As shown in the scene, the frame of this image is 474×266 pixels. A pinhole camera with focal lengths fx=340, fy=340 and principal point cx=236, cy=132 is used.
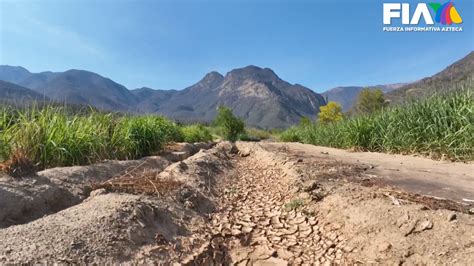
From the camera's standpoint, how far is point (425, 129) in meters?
7.46

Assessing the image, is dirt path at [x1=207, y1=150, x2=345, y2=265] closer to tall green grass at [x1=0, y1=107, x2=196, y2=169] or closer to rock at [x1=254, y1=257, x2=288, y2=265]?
rock at [x1=254, y1=257, x2=288, y2=265]

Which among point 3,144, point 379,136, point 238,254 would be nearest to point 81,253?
point 238,254

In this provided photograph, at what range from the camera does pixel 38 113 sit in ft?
16.4

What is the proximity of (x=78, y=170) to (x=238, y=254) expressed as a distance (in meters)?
2.31

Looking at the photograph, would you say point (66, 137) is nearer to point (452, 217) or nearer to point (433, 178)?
point (452, 217)

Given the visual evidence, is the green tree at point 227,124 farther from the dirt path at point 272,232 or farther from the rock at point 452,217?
the rock at point 452,217

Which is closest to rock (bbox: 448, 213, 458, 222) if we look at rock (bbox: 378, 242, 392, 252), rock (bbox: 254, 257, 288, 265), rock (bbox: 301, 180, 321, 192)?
rock (bbox: 378, 242, 392, 252)

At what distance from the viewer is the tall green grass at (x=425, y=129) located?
6.48 meters

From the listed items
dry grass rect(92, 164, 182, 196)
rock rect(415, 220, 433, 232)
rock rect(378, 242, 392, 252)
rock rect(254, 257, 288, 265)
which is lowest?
rock rect(254, 257, 288, 265)

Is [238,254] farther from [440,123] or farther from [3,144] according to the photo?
[440,123]

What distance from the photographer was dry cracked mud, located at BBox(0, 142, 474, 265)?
7.06ft

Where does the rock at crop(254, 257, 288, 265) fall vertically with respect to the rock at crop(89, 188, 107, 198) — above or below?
below

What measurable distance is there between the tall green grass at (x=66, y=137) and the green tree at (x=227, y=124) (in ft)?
73.9

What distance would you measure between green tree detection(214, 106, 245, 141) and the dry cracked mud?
2546cm
